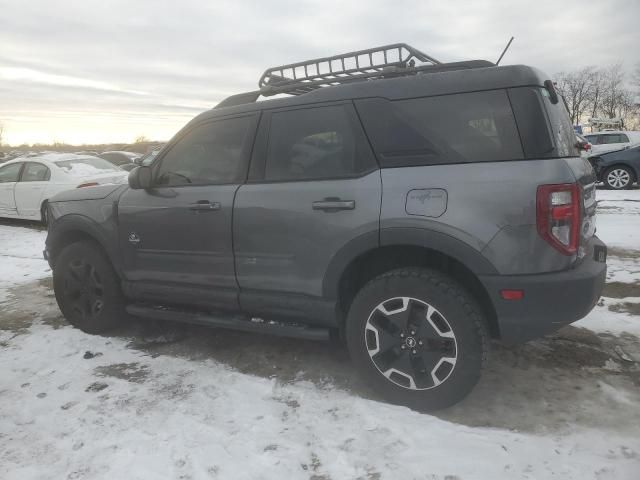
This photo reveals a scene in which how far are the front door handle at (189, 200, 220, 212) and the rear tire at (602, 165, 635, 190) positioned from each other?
13.7 metres

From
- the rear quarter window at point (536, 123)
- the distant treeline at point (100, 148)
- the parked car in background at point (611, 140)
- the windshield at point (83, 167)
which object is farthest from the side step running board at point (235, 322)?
the distant treeline at point (100, 148)

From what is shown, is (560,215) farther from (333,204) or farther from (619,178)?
(619,178)

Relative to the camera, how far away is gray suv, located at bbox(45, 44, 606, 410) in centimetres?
252

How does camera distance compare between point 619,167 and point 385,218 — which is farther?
point 619,167

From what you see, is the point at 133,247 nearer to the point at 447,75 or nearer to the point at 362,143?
the point at 362,143

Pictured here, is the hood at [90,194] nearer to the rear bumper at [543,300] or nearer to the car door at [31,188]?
the rear bumper at [543,300]

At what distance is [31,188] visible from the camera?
10297 mm

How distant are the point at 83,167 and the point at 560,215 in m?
10.2

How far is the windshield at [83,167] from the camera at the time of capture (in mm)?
10172

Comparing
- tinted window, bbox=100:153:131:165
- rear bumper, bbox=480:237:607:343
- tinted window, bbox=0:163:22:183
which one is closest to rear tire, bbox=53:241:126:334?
rear bumper, bbox=480:237:607:343

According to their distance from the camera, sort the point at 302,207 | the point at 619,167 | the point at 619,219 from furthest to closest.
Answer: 1. the point at 619,167
2. the point at 619,219
3. the point at 302,207

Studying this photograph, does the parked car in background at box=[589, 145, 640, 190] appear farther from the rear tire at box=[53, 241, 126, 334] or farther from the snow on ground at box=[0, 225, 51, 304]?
the snow on ground at box=[0, 225, 51, 304]

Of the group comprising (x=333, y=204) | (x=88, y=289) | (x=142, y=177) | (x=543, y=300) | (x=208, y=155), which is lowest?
(x=88, y=289)

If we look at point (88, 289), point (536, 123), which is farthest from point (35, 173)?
point (536, 123)
